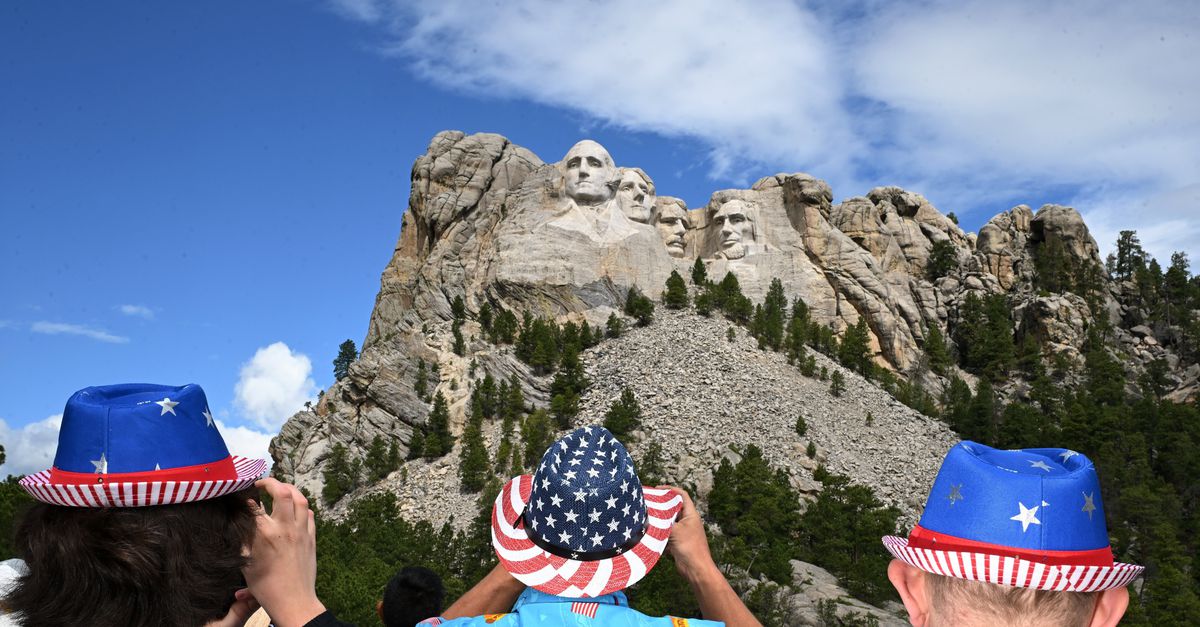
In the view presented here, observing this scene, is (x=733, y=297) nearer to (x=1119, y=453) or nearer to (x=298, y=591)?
(x=1119, y=453)

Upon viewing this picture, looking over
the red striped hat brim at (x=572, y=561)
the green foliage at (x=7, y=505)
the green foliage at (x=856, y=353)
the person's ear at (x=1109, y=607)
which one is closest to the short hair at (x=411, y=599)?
the red striped hat brim at (x=572, y=561)

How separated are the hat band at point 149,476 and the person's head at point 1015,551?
2.12 meters

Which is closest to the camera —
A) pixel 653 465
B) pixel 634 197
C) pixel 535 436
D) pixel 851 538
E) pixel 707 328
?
pixel 851 538

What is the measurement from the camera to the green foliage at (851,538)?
110 ft

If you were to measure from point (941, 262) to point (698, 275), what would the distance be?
80.7 feet

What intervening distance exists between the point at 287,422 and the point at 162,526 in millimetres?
59570

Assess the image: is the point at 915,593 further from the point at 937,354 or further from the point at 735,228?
the point at 937,354

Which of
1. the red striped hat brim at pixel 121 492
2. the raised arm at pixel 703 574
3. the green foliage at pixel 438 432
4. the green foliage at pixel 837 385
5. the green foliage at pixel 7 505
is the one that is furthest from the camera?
the green foliage at pixel 837 385

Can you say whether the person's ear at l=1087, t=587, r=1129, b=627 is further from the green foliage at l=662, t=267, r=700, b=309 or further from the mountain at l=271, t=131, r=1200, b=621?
the green foliage at l=662, t=267, r=700, b=309

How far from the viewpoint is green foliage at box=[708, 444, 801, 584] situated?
32.8 meters

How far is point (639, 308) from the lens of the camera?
191 ft

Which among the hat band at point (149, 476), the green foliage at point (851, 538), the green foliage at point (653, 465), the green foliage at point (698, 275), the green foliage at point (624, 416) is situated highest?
the green foliage at point (698, 275)

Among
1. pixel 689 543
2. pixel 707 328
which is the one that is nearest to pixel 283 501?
pixel 689 543

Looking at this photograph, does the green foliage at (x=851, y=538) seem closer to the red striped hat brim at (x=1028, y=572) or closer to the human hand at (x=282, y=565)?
the red striped hat brim at (x=1028, y=572)
